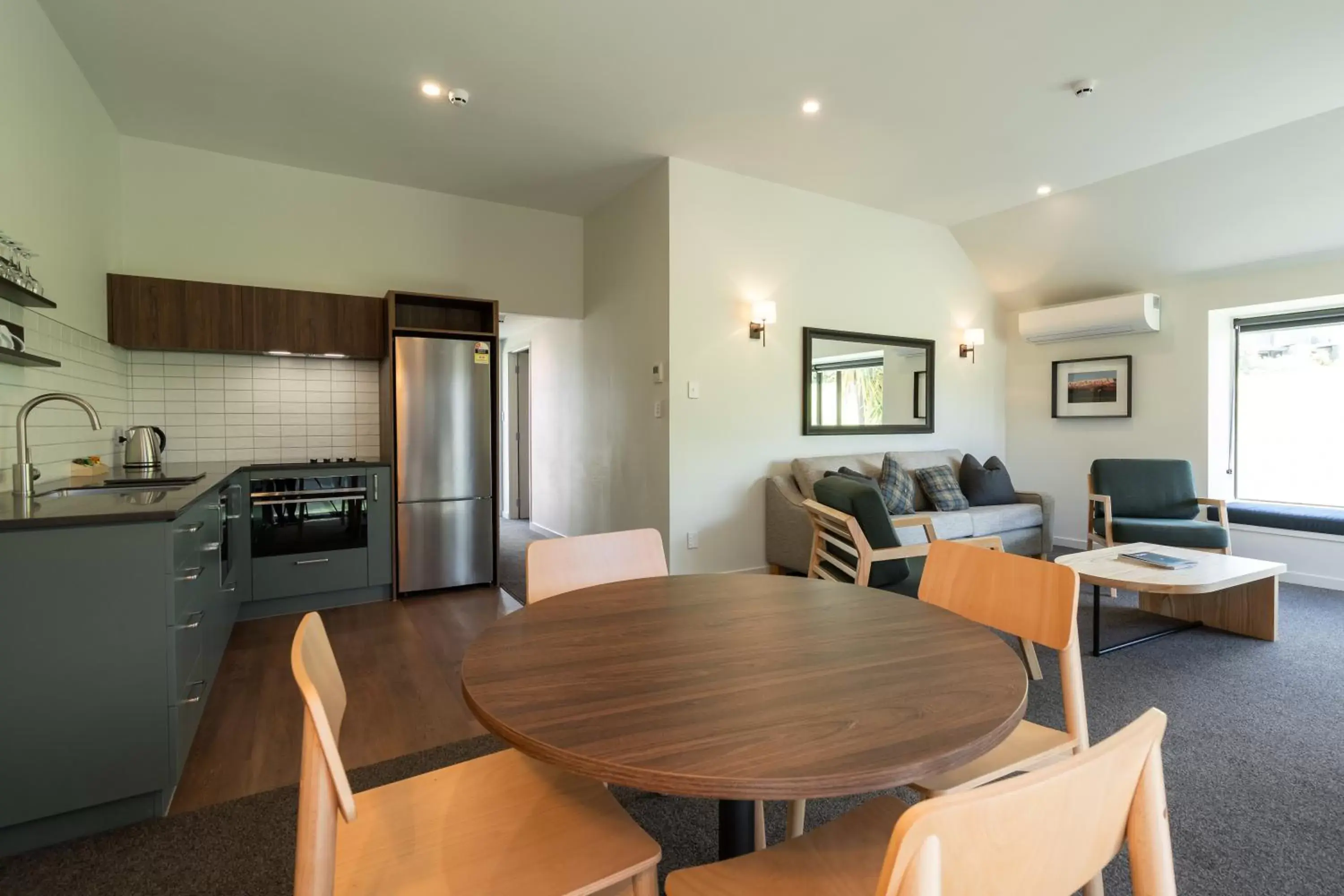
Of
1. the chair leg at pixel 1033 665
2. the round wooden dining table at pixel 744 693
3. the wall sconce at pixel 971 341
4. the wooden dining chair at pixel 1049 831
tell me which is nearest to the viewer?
the wooden dining chair at pixel 1049 831

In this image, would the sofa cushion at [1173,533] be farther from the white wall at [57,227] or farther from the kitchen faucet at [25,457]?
the white wall at [57,227]

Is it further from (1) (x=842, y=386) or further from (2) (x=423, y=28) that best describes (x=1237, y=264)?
(2) (x=423, y=28)

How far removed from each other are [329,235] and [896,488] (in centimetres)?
431

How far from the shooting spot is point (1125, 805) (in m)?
0.63

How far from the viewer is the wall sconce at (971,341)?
5586mm

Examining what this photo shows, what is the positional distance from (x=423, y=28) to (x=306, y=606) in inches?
127

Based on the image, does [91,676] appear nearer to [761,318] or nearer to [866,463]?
[761,318]

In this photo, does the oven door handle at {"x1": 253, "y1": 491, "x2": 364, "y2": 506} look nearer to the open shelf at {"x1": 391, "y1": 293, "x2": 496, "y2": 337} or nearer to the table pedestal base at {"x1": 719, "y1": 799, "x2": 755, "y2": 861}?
the open shelf at {"x1": 391, "y1": 293, "x2": 496, "y2": 337}

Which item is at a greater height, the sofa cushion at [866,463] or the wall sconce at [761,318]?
the wall sconce at [761,318]

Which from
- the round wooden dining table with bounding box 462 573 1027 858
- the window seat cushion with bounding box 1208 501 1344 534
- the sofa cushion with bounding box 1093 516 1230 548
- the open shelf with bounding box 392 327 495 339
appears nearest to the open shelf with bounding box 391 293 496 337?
the open shelf with bounding box 392 327 495 339

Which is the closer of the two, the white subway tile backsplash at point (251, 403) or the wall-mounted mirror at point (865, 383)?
the white subway tile backsplash at point (251, 403)

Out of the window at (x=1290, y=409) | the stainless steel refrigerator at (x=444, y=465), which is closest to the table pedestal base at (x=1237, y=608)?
the window at (x=1290, y=409)

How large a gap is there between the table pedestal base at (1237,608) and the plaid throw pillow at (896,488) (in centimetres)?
154

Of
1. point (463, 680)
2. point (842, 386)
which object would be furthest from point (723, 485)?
point (463, 680)
